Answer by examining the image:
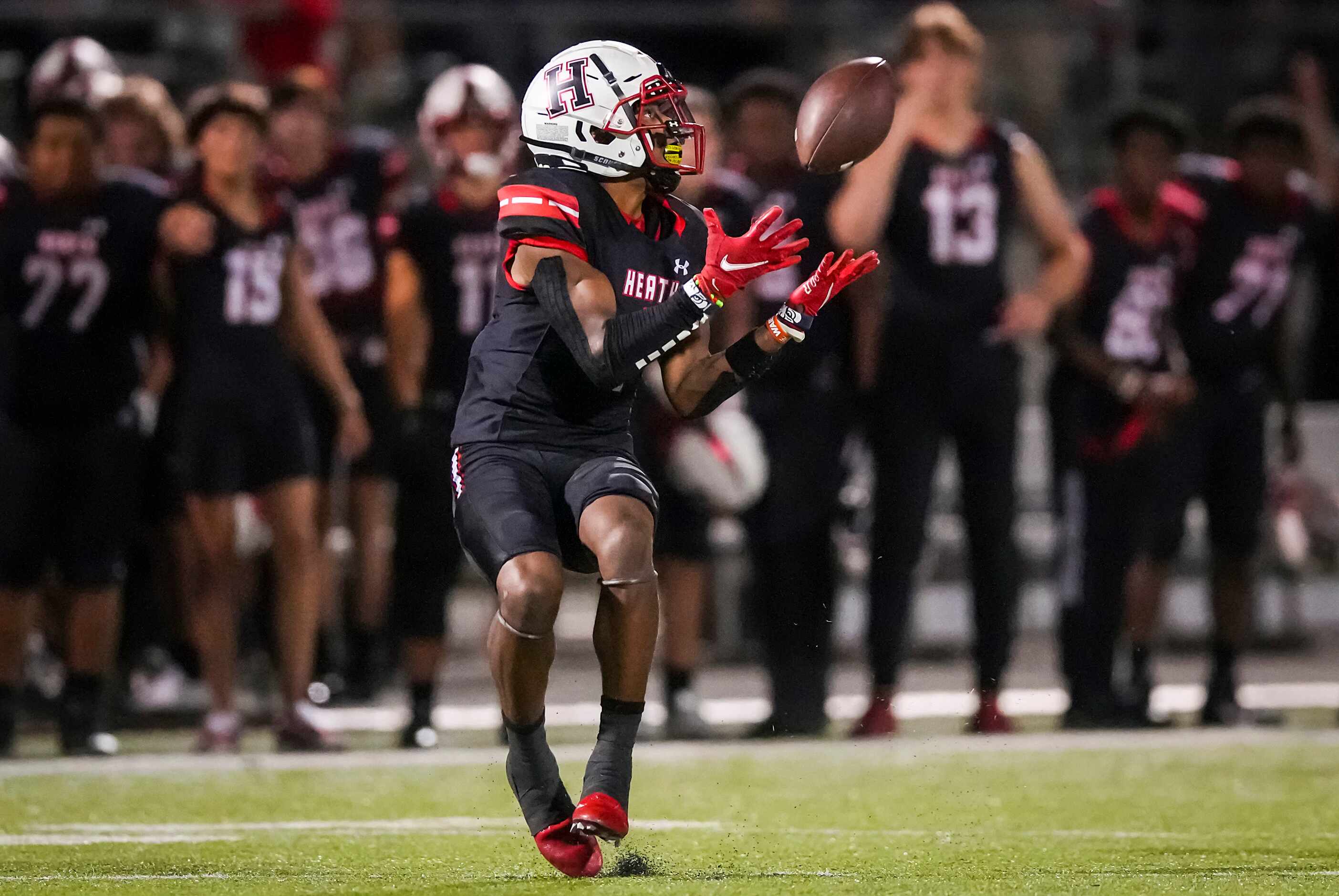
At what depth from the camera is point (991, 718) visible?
24.7 feet

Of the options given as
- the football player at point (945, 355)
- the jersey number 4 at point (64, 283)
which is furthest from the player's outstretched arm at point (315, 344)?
the football player at point (945, 355)

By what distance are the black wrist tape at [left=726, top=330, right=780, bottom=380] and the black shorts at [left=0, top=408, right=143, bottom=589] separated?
10.8 feet

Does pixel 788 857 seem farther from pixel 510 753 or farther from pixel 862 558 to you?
pixel 862 558

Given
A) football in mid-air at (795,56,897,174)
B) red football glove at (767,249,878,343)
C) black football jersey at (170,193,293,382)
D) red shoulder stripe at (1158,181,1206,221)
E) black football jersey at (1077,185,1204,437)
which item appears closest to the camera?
red football glove at (767,249,878,343)

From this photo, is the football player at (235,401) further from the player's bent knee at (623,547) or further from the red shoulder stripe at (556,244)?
the player's bent knee at (623,547)

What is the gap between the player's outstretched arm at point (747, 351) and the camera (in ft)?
15.5

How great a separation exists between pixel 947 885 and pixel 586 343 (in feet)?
4.49

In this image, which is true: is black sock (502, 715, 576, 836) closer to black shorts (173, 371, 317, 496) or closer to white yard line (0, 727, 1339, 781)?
white yard line (0, 727, 1339, 781)

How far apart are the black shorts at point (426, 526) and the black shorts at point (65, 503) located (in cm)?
95

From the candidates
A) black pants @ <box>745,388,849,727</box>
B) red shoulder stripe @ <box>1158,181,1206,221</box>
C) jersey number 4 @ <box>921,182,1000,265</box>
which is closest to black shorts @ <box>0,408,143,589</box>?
black pants @ <box>745,388,849,727</box>

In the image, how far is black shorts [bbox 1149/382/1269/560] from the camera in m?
7.97

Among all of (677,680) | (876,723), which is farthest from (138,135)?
(876,723)

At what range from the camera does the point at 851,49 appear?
12047 millimetres

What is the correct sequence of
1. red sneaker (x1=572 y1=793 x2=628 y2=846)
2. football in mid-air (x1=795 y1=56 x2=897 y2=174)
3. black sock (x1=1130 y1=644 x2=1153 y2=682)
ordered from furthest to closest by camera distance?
black sock (x1=1130 y1=644 x2=1153 y2=682) → football in mid-air (x1=795 y1=56 x2=897 y2=174) → red sneaker (x1=572 y1=793 x2=628 y2=846)
